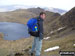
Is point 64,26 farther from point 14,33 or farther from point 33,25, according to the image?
point 33,25

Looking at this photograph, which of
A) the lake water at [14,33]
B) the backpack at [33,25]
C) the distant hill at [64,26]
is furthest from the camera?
the lake water at [14,33]

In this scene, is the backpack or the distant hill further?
the distant hill

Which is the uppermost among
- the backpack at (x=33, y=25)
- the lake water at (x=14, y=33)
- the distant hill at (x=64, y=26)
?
the backpack at (x=33, y=25)

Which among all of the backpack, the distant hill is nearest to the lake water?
the distant hill

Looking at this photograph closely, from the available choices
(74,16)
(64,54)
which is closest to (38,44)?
(64,54)

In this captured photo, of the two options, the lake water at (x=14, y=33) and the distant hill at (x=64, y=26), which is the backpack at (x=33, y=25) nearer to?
the distant hill at (x=64, y=26)

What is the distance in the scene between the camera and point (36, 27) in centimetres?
1158

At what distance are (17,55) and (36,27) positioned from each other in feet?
18.3

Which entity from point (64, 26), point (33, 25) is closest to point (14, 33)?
point (64, 26)

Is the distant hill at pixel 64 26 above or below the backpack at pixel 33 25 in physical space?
below

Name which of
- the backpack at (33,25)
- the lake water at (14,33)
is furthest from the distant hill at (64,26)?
the backpack at (33,25)

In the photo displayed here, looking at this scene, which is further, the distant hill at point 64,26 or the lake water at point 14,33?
the lake water at point 14,33

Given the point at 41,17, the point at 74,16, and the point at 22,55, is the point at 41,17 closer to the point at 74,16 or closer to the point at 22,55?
the point at 22,55

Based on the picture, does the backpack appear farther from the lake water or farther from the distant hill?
the lake water
